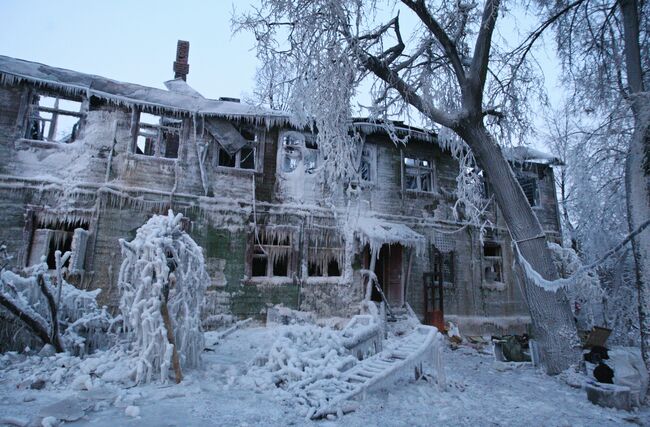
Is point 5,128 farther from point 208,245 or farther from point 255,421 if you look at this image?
point 255,421

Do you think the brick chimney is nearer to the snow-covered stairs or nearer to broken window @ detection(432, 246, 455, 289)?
broken window @ detection(432, 246, 455, 289)

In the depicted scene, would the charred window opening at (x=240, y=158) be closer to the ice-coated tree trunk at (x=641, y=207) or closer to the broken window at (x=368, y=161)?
the broken window at (x=368, y=161)

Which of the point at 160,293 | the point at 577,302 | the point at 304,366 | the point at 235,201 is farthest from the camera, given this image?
the point at 577,302

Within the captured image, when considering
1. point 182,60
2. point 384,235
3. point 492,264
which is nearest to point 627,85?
point 384,235

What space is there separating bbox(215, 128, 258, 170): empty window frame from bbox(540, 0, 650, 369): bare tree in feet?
29.0

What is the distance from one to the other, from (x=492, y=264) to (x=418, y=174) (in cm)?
484

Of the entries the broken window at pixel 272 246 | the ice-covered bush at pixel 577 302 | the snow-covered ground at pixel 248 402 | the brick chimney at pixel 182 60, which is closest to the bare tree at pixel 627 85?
the snow-covered ground at pixel 248 402

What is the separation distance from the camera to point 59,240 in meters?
9.76

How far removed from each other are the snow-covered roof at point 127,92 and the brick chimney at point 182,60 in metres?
1.38

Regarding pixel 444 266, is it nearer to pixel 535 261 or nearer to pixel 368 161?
pixel 368 161

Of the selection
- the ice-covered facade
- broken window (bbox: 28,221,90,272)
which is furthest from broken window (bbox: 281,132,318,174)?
broken window (bbox: 28,221,90,272)

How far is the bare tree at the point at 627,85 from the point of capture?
6.32 metres

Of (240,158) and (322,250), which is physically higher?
(240,158)

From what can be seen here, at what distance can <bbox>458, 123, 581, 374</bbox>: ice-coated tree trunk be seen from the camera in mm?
6898
